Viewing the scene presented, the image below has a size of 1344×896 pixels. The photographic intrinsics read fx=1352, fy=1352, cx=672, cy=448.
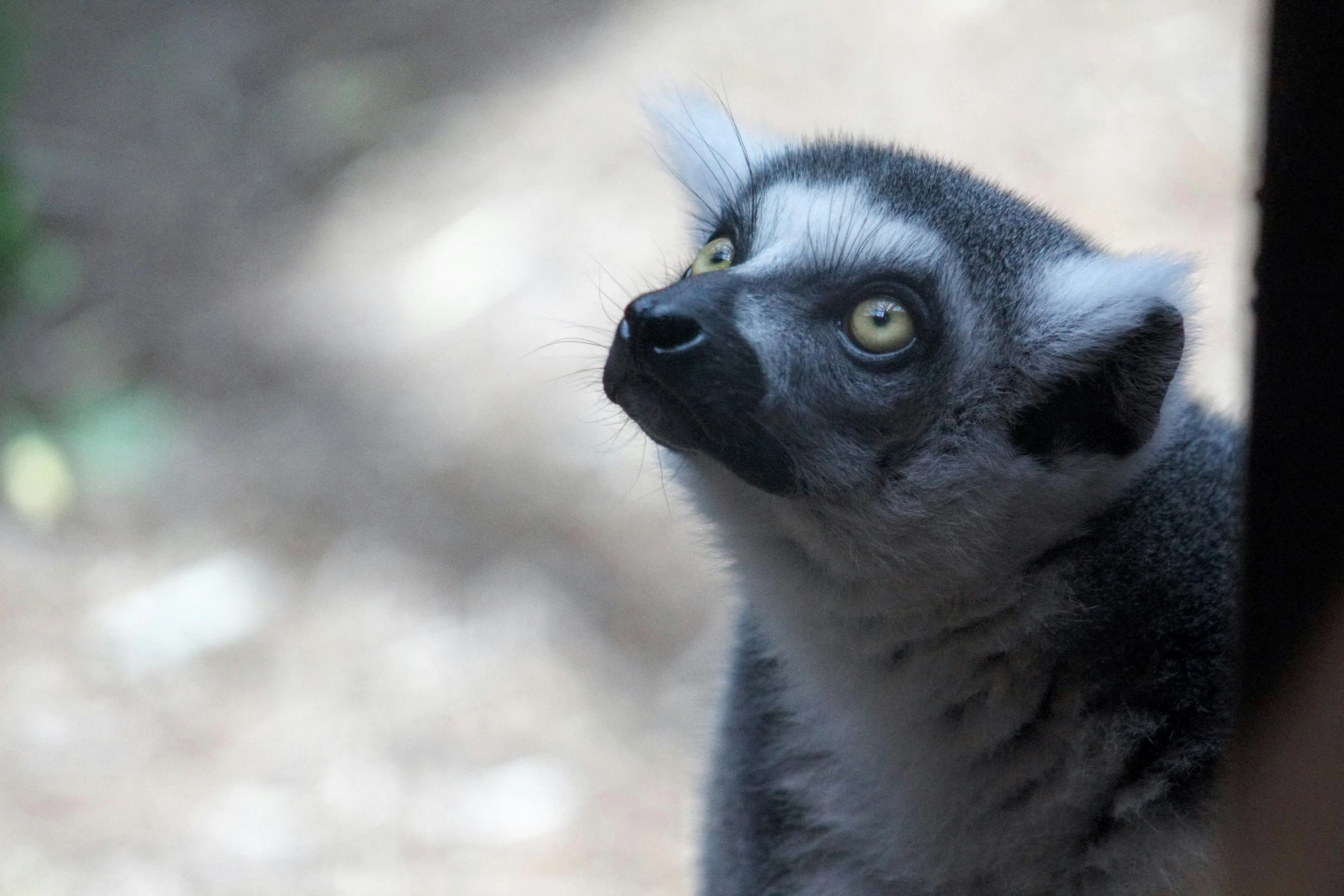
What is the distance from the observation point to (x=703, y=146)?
296 centimetres

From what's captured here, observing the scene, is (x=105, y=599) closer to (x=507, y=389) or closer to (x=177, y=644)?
(x=177, y=644)

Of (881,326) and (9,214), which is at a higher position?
(9,214)

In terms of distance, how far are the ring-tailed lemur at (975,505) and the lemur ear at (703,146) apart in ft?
1.42

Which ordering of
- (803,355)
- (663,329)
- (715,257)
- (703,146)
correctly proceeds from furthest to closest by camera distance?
(703,146)
(715,257)
(803,355)
(663,329)

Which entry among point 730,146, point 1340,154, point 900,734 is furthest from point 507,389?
point 1340,154

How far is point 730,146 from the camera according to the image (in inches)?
116

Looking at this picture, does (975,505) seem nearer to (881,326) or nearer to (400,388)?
(881,326)

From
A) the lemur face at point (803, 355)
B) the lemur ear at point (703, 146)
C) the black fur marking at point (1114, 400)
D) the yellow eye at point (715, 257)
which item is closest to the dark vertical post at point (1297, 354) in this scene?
the black fur marking at point (1114, 400)

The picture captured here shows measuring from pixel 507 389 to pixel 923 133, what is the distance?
6.90 feet

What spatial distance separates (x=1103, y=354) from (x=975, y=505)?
32cm

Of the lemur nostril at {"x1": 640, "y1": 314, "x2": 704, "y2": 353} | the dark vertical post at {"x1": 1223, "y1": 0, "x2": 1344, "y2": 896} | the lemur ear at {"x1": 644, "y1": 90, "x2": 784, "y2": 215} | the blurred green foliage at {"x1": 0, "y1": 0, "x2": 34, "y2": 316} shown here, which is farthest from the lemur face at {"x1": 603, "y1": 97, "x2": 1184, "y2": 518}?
the blurred green foliage at {"x1": 0, "y1": 0, "x2": 34, "y2": 316}

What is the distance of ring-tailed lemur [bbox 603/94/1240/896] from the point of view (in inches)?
87.0

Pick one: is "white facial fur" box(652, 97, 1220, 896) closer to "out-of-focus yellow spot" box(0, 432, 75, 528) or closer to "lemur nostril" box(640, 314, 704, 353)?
"lemur nostril" box(640, 314, 704, 353)

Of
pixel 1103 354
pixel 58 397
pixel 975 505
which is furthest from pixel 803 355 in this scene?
pixel 58 397
